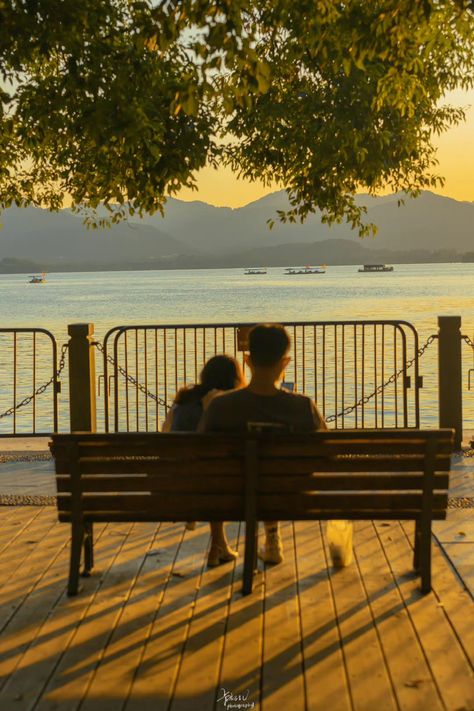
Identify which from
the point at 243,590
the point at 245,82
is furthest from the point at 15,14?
the point at 243,590

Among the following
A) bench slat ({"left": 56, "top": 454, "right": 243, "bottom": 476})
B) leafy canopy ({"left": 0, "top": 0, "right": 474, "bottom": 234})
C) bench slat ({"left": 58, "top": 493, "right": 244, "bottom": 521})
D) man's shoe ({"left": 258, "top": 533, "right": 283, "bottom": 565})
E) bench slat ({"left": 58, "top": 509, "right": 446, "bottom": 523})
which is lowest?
man's shoe ({"left": 258, "top": 533, "right": 283, "bottom": 565})

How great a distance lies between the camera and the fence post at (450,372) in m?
11.1

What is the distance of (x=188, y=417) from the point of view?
262 inches

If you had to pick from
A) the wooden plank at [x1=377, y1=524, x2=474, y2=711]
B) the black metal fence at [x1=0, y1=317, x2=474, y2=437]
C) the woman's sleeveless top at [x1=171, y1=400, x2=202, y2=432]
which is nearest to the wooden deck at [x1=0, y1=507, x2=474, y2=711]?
the wooden plank at [x1=377, y1=524, x2=474, y2=711]

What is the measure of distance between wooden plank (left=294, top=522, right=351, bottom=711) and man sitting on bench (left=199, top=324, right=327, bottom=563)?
0.90m

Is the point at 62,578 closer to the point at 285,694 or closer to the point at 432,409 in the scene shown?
the point at 285,694

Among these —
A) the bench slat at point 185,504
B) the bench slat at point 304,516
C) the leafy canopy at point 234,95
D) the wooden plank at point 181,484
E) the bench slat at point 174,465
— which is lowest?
the bench slat at point 304,516

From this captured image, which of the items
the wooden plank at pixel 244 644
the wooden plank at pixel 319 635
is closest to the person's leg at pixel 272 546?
the wooden plank at pixel 319 635

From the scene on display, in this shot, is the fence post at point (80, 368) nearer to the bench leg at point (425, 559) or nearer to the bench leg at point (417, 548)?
the bench leg at point (417, 548)

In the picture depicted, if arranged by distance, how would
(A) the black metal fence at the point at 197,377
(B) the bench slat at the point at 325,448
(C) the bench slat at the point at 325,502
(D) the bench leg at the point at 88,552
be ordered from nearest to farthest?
(B) the bench slat at the point at 325,448 → (C) the bench slat at the point at 325,502 → (D) the bench leg at the point at 88,552 → (A) the black metal fence at the point at 197,377

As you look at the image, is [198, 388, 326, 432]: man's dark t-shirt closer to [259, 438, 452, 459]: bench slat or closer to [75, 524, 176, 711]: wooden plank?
[259, 438, 452, 459]: bench slat

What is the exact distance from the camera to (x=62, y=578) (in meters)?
6.23

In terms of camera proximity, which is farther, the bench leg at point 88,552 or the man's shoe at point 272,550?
the man's shoe at point 272,550

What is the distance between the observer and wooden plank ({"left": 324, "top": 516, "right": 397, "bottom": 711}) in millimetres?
4359
